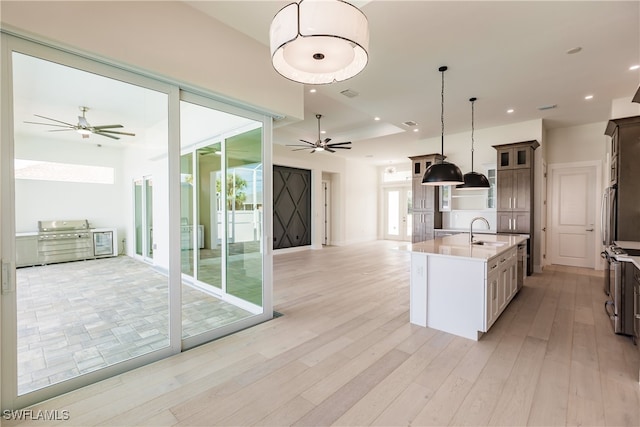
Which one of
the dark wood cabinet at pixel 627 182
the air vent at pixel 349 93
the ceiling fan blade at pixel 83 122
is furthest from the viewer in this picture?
the air vent at pixel 349 93

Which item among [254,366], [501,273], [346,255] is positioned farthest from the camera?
[346,255]

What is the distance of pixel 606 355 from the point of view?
269 cm

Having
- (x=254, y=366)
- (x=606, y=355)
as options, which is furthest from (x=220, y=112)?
(x=606, y=355)

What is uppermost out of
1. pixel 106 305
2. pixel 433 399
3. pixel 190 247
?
pixel 190 247

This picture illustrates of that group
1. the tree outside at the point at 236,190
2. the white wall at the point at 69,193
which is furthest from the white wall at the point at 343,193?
the white wall at the point at 69,193

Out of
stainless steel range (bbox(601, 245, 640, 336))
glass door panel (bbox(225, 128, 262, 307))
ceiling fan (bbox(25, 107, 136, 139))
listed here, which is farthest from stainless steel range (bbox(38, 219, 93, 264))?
stainless steel range (bbox(601, 245, 640, 336))

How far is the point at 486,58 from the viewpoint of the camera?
12.0 ft

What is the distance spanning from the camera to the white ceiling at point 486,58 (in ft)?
9.19

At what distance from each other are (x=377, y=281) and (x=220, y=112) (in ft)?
13.0

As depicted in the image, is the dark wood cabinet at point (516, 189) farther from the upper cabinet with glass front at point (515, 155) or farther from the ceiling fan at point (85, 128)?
the ceiling fan at point (85, 128)

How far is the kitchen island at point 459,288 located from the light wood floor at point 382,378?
0.54ft

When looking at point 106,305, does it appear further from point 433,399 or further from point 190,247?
point 433,399

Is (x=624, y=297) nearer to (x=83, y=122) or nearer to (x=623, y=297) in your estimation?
(x=623, y=297)

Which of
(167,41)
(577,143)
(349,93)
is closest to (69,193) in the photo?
(167,41)
